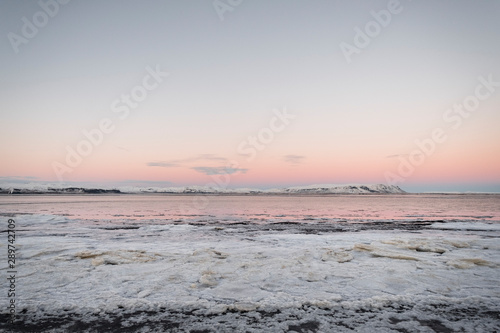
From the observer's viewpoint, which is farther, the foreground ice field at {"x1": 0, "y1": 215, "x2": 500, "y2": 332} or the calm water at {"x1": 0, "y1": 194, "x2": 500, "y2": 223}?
the calm water at {"x1": 0, "y1": 194, "x2": 500, "y2": 223}

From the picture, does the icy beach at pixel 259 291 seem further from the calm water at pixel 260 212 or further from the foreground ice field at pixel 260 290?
the calm water at pixel 260 212

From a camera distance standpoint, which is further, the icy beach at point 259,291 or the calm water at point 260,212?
the calm water at point 260,212

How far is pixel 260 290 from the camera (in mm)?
5441

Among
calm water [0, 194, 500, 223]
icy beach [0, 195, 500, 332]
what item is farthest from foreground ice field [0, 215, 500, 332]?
calm water [0, 194, 500, 223]

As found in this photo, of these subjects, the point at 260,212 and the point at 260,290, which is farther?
the point at 260,212

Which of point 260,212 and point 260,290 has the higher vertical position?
point 260,290

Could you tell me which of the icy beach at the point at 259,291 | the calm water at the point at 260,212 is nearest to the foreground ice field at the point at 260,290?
→ the icy beach at the point at 259,291

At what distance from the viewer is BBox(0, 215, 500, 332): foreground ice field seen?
13.3 ft

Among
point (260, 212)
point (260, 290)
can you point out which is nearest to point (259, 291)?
point (260, 290)

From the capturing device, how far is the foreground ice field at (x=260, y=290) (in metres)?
4.05

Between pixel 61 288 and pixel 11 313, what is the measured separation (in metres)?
1.23

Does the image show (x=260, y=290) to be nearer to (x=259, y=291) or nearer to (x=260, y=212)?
(x=259, y=291)

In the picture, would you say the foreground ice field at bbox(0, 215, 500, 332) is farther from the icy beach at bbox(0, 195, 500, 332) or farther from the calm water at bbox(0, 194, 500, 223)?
the calm water at bbox(0, 194, 500, 223)

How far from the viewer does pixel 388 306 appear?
15.3 feet
